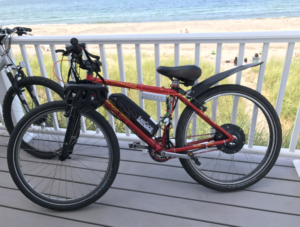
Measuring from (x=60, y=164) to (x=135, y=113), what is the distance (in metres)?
0.84

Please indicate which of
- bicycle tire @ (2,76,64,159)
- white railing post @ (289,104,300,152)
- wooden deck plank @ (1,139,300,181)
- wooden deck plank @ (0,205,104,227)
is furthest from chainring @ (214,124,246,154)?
bicycle tire @ (2,76,64,159)

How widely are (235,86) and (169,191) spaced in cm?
80

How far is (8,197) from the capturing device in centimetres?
156

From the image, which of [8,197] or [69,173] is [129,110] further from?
[8,197]

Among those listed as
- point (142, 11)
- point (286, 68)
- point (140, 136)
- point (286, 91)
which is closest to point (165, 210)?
point (140, 136)

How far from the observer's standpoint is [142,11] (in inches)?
858

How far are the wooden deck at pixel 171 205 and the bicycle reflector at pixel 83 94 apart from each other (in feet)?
2.14

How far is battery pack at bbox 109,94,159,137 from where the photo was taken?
1420 mm

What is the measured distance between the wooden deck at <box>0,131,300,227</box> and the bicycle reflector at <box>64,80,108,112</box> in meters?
0.65

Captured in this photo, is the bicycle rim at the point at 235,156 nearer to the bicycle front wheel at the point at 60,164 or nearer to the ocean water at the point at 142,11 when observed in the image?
the bicycle front wheel at the point at 60,164

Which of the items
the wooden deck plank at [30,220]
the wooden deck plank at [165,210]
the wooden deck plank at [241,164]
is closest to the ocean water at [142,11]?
the wooden deck plank at [241,164]

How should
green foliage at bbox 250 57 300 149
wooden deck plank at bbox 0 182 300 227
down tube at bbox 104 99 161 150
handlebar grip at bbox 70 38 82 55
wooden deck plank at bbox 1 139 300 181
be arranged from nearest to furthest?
handlebar grip at bbox 70 38 82 55
wooden deck plank at bbox 0 182 300 227
down tube at bbox 104 99 161 150
wooden deck plank at bbox 1 139 300 181
green foliage at bbox 250 57 300 149

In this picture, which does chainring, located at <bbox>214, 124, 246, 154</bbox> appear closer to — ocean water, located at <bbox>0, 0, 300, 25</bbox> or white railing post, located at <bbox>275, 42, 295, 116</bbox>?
white railing post, located at <bbox>275, 42, 295, 116</bbox>

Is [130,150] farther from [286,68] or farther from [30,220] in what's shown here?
[286,68]
